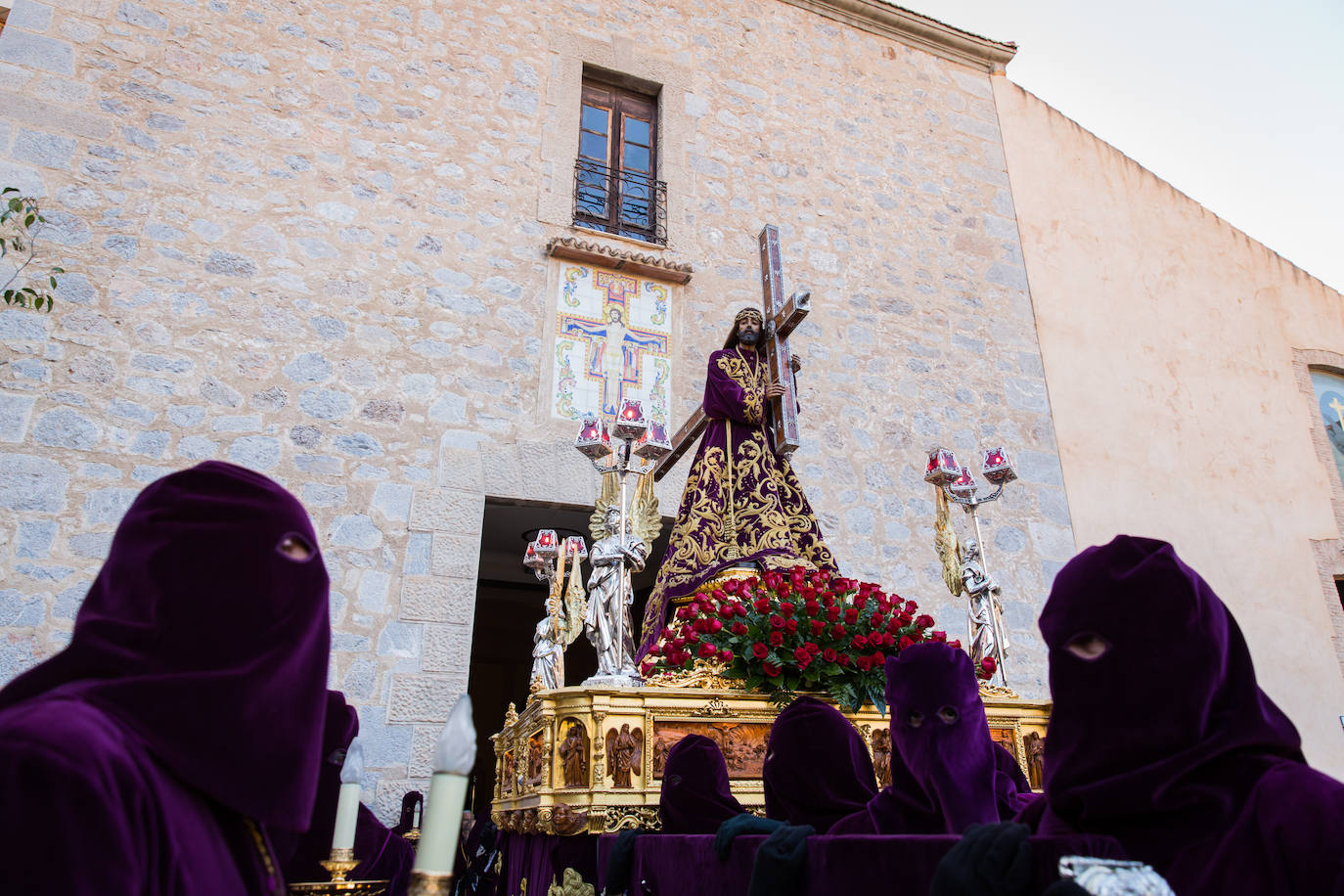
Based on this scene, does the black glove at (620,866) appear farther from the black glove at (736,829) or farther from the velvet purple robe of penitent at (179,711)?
the velvet purple robe of penitent at (179,711)

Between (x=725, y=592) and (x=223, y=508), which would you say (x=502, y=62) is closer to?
(x=725, y=592)

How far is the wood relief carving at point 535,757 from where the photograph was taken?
3516mm

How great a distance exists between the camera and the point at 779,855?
170cm

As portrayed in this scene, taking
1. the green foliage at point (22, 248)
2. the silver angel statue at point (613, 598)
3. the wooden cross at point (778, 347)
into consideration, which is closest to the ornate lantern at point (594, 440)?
the silver angel statue at point (613, 598)

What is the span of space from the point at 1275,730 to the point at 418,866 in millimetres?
1261

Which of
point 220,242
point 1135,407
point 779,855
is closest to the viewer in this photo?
point 779,855

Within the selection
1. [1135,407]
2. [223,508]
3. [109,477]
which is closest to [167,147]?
[109,477]

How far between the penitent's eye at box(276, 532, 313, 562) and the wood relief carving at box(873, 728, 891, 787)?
9.26ft

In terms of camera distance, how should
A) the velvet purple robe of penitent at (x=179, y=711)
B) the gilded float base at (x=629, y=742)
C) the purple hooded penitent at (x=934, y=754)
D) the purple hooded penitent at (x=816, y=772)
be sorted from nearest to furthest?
the velvet purple robe of penitent at (x=179, y=711)
the purple hooded penitent at (x=934, y=754)
the purple hooded penitent at (x=816, y=772)
the gilded float base at (x=629, y=742)

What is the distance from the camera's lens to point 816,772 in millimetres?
2658

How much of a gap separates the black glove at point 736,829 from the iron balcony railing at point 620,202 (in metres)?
5.85

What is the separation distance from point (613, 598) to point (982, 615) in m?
1.95

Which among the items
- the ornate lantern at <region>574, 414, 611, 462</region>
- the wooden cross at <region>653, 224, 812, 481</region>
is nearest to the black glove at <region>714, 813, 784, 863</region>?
the ornate lantern at <region>574, 414, 611, 462</region>

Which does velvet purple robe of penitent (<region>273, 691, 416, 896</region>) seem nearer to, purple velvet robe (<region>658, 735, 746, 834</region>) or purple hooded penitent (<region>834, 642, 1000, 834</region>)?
purple velvet robe (<region>658, 735, 746, 834</region>)
